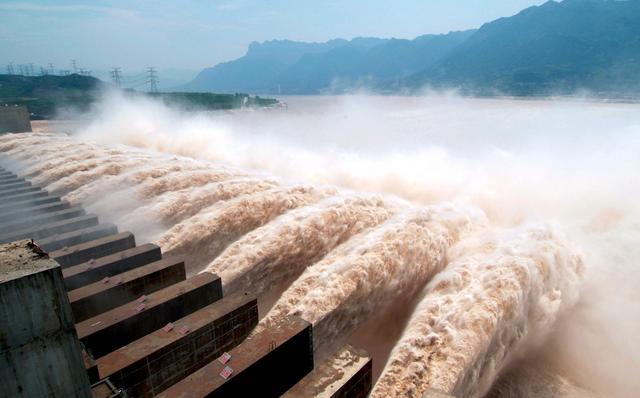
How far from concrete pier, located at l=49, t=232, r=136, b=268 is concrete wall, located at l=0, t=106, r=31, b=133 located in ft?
130

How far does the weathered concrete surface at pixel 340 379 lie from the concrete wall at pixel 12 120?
161 feet

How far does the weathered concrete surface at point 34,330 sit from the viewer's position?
393 cm

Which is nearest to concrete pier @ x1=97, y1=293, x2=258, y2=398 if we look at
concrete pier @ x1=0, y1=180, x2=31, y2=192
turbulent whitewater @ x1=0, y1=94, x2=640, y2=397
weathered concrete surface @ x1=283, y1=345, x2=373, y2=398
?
turbulent whitewater @ x1=0, y1=94, x2=640, y2=397

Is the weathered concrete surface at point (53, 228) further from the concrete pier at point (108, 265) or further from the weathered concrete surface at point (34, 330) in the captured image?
the weathered concrete surface at point (34, 330)

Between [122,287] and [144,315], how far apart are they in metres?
1.69

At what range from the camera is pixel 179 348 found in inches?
311

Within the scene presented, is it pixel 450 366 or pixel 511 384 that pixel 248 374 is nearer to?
pixel 450 366

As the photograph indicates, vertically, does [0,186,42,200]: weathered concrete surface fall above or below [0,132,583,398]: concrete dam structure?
above

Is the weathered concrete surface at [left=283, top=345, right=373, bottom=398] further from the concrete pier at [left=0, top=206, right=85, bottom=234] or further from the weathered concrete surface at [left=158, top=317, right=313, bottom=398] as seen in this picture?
the concrete pier at [left=0, top=206, right=85, bottom=234]

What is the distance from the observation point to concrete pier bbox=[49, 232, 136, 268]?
11.7 metres

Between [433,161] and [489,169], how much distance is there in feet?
10.4

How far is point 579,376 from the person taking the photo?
29.1 ft

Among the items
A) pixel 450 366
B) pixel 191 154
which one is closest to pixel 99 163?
pixel 191 154

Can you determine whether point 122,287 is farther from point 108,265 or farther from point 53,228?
point 53,228
